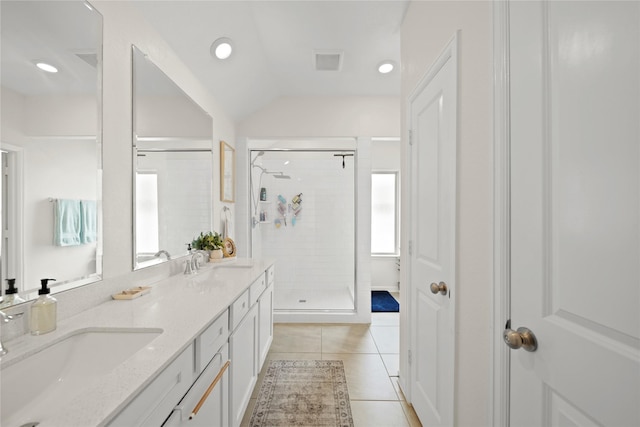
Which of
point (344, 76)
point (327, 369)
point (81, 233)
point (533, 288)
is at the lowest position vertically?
point (327, 369)

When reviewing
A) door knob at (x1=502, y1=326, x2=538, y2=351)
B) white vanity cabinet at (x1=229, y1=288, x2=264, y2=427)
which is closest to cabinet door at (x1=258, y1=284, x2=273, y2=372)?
white vanity cabinet at (x1=229, y1=288, x2=264, y2=427)

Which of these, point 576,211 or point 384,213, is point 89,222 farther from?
point 384,213

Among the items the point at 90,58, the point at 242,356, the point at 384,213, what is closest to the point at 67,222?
the point at 90,58

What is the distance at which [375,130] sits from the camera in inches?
138

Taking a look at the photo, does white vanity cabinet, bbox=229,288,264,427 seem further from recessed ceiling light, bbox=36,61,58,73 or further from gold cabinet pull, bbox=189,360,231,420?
recessed ceiling light, bbox=36,61,58,73

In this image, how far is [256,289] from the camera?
6.82ft

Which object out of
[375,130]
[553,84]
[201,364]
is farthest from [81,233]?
[375,130]

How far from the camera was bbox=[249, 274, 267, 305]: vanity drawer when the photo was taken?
1.92m

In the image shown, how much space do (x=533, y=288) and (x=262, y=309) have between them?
188 centimetres

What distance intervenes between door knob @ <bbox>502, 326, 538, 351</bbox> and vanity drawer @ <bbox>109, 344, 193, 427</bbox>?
3.38 feet

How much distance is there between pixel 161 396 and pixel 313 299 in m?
3.10

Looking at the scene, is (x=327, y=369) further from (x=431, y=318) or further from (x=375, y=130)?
(x=375, y=130)

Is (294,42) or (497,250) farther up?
(294,42)

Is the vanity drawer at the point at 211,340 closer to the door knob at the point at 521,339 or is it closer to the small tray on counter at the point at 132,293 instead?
the small tray on counter at the point at 132,293
